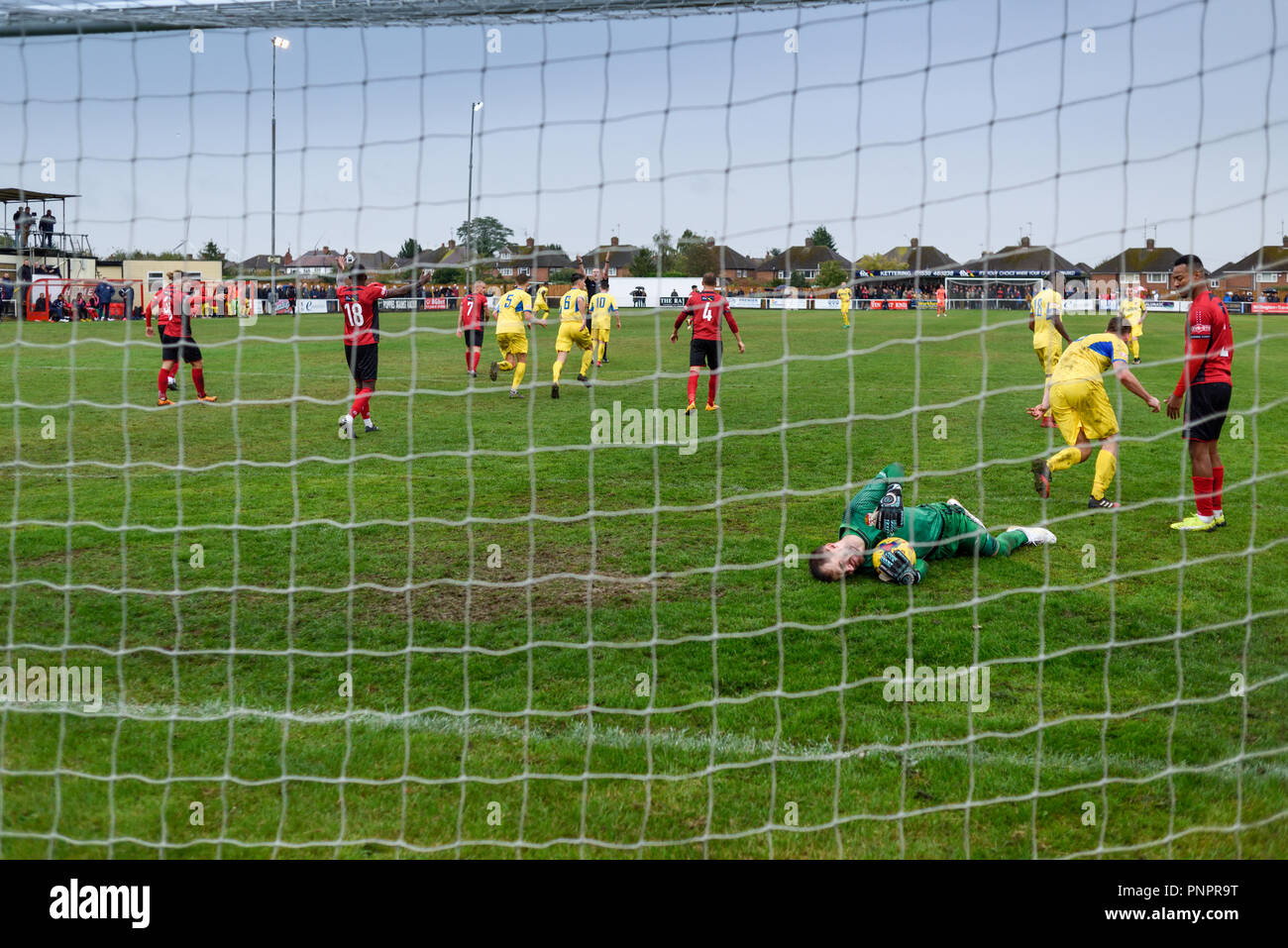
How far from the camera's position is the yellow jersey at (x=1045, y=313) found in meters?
12.2

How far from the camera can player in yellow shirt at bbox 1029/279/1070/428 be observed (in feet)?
40.3

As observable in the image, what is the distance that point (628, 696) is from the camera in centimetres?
476

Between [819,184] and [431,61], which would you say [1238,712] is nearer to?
[819,184]

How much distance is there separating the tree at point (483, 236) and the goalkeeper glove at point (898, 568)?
114 inches

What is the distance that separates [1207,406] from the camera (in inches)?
307

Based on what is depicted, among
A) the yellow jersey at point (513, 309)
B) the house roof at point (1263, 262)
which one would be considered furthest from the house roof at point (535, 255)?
the yellow jersey at point (513, 309)

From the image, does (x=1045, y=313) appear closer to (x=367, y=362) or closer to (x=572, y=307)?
(x=572, y=307)

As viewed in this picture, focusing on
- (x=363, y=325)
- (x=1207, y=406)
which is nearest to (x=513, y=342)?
(x=363, y=325)

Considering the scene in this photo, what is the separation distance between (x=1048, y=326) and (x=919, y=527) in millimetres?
9078

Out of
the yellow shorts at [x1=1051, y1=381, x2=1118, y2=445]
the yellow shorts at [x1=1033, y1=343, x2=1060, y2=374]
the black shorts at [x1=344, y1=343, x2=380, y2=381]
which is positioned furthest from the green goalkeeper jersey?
the yellow shorts at [x1=1033, y1=343, x2=1060, y2=374]

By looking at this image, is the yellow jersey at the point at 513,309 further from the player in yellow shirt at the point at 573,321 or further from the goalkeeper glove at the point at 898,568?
the goalkeeper glove at the point at 898,568

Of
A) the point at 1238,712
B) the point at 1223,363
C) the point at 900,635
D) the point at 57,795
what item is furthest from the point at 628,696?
the point at 1223,363

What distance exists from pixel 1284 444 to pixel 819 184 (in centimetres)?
A: 901

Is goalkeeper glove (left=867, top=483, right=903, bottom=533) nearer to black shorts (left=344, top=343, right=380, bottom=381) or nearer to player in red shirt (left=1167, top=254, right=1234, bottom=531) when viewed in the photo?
player in red shirt (left=1167, top=254, right=1234, bottom=531)
